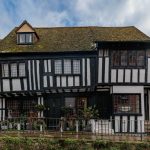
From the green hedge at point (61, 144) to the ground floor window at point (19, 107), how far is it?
7.07 m

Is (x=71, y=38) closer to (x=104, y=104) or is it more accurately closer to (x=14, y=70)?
(x=14, y=70)

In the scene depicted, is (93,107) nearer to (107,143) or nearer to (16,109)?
(16,109)

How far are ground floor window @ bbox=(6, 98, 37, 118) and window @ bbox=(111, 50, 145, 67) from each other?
657 cm

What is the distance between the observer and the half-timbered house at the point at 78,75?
2602cm

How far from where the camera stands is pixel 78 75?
2683 cm

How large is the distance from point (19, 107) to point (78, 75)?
496cm

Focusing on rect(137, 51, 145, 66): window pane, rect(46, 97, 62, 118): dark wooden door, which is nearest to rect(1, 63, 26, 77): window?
rect(46, 97, 62, 118): dark wooden door

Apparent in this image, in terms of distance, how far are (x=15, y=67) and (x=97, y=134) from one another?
27.4 ft

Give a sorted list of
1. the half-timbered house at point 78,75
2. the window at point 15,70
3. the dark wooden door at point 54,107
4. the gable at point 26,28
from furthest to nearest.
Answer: the gable at point 26,28, the dark wooden door at point 54,107, the window at point 15,70, the half-timbered house at point 78,75

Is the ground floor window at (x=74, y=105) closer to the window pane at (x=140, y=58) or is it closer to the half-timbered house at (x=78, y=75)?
the half-timbered house at (x=78, y=75)

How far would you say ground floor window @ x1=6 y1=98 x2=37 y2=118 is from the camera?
27.8 meters

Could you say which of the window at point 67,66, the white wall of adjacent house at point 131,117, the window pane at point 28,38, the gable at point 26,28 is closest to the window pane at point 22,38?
the window pane at point 28,38

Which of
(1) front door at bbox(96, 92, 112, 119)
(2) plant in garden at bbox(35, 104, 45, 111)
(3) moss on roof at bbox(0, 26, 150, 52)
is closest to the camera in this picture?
(2) plant in garden at bbox(35, 104, 45, 111)

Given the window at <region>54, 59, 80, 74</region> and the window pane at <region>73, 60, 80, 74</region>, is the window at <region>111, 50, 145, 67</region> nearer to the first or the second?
the window pane at <region>73, 60, 80, 74</region>
